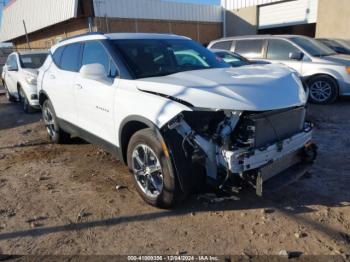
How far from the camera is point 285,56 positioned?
9.22m

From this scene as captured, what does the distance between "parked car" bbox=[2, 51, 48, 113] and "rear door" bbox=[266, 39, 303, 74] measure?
6.42 meters

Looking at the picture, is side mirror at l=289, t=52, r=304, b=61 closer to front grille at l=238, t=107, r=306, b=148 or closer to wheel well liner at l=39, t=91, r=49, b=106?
front grille at l=238, t=107, r=306, b=148

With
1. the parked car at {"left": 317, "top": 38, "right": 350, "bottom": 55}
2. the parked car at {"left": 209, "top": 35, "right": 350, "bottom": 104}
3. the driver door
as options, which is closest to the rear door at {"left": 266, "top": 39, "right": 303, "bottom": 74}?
the parked car at {"left": 209, "top": 35, "right": 350, "bottom": 104}

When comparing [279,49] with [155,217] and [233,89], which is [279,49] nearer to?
[233,89]

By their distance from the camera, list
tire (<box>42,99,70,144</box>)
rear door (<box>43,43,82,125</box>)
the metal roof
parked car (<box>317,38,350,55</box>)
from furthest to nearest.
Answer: the metal roof
parked car (<box>317,38,350,55</box>)
tire (<box>42,99,70,144</box>)
rear door (<box>43,43,82,125</box>)

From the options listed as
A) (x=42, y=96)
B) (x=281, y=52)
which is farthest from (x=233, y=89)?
(x=281, y=52)

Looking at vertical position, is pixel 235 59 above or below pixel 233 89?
below

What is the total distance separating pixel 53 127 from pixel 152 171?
3259mm

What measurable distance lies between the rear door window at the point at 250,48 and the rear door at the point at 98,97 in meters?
6.39

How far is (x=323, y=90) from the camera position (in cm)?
854

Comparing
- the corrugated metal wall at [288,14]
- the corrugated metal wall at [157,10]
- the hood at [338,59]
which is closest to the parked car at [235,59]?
the hood at [338,59]

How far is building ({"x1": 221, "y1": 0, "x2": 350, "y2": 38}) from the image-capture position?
16.5 metres

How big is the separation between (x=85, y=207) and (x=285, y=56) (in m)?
7.35

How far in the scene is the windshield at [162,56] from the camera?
4000 mm
